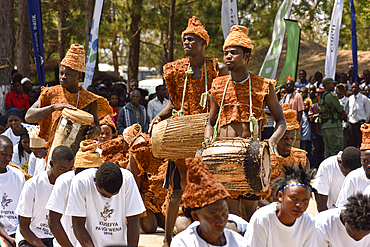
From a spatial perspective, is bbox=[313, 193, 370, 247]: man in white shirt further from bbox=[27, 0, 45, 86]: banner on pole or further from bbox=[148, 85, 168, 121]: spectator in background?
bbox=[27, 0, 45, 86]: banner on pole

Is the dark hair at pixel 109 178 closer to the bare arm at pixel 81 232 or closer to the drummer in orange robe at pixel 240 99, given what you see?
the bare arm at pixel 81 232

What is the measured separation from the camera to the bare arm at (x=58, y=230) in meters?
4.23

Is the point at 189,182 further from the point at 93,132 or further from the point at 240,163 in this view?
the point at 93,132

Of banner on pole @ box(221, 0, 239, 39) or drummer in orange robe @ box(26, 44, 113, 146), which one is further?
banner on pole @ box(221, 0, 239, 39)

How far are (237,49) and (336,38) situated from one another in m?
8.86

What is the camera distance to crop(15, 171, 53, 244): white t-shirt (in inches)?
187

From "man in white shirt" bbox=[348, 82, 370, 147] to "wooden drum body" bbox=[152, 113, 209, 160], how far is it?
26.9ft

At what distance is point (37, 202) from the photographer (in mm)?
4793

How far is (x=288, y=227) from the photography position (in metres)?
3.82

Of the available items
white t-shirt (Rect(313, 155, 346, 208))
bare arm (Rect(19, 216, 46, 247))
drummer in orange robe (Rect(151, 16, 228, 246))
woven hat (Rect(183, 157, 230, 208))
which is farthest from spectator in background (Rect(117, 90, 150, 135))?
woven hat (Rect(183, 157, 230, 208))

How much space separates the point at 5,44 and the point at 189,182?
9.52m

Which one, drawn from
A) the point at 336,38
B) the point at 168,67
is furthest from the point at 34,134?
the point at 336,38

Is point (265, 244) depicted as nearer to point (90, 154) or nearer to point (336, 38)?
point (90, 154)

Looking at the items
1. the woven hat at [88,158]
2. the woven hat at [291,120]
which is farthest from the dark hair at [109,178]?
the woven hat at [291,120]
